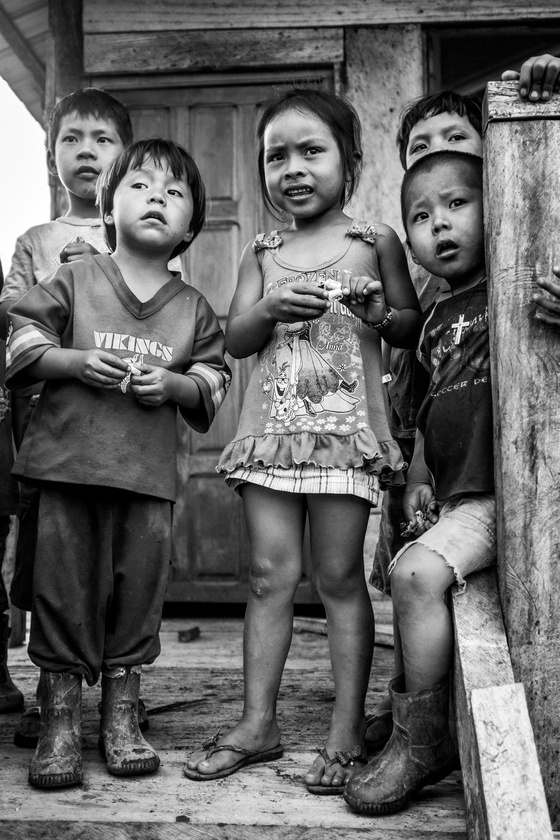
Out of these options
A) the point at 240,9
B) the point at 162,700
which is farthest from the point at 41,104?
the point at 162,700

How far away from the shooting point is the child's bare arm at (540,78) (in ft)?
6.39

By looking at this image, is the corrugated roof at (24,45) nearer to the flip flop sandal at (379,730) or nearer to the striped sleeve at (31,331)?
the striped sleeve at (31,331)

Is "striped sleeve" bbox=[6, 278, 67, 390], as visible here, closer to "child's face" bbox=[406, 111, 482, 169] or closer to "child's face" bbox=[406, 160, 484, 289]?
"child's face" bbox=[406, 160, 484, 289]

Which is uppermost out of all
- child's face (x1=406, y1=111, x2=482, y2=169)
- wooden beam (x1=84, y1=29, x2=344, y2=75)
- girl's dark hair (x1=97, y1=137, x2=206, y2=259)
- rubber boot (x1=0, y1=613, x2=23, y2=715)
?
wooden beam (x1=84, y1=29, x2=344, y2=75)

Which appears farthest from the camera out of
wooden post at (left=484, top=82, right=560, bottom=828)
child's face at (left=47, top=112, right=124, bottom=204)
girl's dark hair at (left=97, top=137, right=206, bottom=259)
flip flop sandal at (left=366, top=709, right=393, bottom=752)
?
child's face at (left=47, top=112, right=124, bottom=204)

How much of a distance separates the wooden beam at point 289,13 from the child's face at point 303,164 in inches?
99.2

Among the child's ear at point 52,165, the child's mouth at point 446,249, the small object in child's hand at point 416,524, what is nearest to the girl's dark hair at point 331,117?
the child's mouth at point 446,249

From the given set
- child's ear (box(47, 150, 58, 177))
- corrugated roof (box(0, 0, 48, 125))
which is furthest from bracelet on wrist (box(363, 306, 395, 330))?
corrugated roof (box(0, 0, 48, 125))

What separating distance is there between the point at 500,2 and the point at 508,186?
3097mm

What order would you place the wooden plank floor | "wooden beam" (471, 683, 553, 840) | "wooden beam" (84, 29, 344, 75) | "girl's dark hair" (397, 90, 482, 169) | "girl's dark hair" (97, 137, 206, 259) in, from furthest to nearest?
"wooden beam" (84, 29, 344, 75) < "girl's dark hair" (397, 90, 482, 169) < "girl's dark hair" (97, 137, 206, 259) < the wooden plank floor < "wooden beam" (471, 683, 553, 840)

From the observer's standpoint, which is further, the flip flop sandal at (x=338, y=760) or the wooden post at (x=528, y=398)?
the flip flop sandal at (x=338, y=760)

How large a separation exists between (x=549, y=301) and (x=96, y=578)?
1.26 meters

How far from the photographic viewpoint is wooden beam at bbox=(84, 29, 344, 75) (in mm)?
4691

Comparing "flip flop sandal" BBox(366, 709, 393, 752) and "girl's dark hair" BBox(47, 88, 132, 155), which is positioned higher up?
"girl's dark hair" BBox(47, 88, 132, 155)
